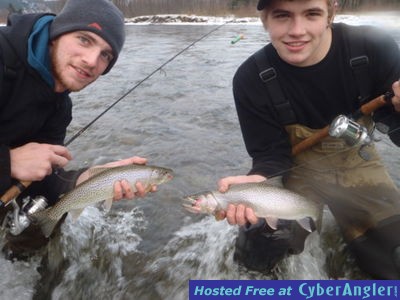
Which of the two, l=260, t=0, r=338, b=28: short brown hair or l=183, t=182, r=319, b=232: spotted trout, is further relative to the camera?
l=260, t=0, r=338, b=28: short brown hair

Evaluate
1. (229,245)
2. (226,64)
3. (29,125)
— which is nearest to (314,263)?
(229,245)

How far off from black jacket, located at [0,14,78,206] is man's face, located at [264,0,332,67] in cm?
179

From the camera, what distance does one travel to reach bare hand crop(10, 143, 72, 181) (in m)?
2.70

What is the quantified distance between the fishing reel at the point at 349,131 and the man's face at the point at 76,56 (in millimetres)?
1847

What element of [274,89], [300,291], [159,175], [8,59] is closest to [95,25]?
[8,59]

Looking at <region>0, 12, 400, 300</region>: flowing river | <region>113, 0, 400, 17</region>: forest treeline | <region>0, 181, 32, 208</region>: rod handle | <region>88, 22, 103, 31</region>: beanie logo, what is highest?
<region>88, 22, 103, 31</region>: beanie logo

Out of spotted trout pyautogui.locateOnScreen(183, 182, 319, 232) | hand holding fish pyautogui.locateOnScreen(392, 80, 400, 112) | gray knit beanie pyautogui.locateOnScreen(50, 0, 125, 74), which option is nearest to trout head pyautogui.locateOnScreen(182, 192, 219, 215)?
spotted trout pyautogui.locateOnScreen(183, 182, 319, 232)

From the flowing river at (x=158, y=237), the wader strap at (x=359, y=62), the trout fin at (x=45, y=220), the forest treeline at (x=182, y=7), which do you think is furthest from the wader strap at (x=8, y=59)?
the forest treeline at (x=182, y=7)

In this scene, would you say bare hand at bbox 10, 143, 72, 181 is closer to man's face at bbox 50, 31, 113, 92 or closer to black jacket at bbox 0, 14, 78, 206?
black jacket at bbox 0, 14, 78, 206

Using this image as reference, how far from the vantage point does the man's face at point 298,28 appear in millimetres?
2771

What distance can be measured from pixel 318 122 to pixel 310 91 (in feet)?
0.91

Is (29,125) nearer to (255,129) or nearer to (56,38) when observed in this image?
(56,38)

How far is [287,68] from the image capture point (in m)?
3.15

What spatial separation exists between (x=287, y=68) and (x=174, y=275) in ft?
6.75
